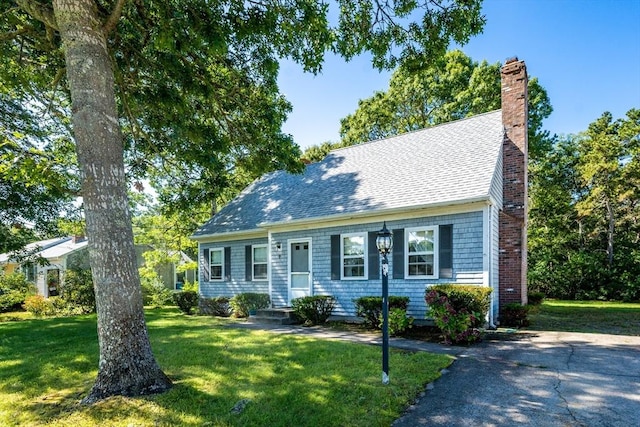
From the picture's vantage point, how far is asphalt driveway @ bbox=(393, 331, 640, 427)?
3.95 meters

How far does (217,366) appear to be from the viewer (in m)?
5.85

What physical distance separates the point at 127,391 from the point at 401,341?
5377 millimetres

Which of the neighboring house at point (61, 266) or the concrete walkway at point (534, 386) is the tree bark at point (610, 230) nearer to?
the concrete walkway at point (534, 386)

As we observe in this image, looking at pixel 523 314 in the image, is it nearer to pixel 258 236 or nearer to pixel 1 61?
pixel 258 236

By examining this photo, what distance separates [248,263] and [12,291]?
15.1 metres

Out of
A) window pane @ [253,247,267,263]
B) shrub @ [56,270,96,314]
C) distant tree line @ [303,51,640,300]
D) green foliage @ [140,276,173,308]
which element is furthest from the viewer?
green foliage @ [140,276,173,308]

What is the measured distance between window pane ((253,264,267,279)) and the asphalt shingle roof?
1481mm

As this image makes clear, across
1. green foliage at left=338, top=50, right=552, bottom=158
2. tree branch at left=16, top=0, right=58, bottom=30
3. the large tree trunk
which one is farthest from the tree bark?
tree branch at left=16, top=0, right=58, bottom=30

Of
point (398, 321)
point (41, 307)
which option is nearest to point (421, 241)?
point (398, 321)

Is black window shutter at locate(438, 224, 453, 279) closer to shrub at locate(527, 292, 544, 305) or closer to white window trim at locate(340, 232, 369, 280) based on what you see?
white window trim at locate(340, 232, 369, 280)

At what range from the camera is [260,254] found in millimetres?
13938

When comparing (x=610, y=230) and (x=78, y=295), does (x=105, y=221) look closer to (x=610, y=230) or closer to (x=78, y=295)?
(x=78, y=295)

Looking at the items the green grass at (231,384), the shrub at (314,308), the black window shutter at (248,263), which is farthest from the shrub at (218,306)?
the green grass at (231,384)

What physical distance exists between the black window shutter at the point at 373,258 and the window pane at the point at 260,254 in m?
4.63
